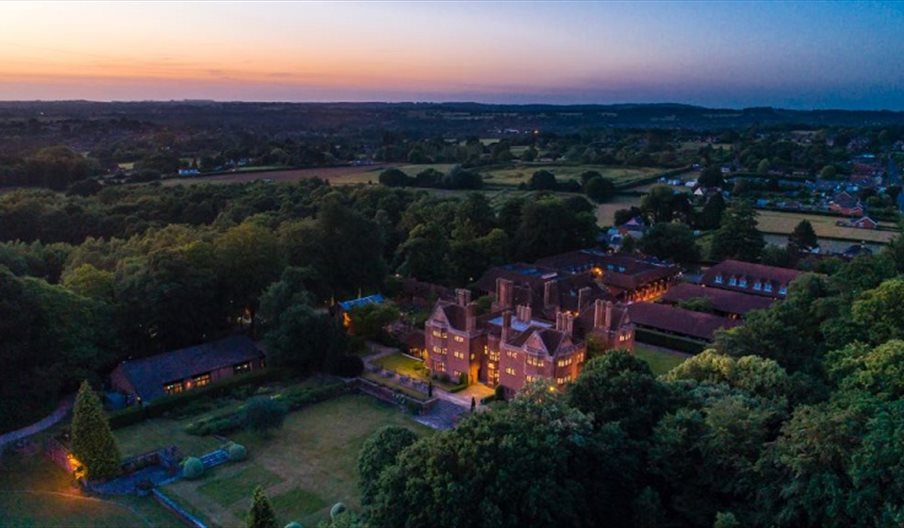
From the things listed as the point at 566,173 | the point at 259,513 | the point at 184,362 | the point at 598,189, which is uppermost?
the point at 566,173

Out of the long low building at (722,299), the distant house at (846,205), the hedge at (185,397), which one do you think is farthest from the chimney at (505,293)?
the distant house at (846,205)

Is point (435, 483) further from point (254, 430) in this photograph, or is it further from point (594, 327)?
point (594, 327)

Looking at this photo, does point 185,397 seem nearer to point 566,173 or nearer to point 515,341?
point 515,341

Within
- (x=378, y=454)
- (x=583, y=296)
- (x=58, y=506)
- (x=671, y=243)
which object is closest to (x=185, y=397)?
(x=58, y=506)

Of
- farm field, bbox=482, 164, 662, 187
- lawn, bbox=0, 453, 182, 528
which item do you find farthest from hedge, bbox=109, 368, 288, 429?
farm field, bbox=482, 164, 662, 187

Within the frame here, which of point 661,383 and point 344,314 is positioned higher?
point 661,383

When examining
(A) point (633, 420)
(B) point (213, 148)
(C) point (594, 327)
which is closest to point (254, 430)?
(A) point (633, 420)

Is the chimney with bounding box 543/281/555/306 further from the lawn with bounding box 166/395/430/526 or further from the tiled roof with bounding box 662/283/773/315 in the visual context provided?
the lawn with bounding box 166/395/430/526
